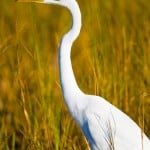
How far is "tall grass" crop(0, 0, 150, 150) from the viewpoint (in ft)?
12.9

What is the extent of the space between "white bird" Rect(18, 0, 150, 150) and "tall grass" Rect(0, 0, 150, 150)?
10 cm

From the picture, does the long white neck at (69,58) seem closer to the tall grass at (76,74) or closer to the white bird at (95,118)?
the white bird at (95,118)

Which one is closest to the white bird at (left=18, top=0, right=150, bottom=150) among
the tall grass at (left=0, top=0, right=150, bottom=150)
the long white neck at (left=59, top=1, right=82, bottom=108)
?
the long white neck at (left=59, top=1, right=82, bottom=108)

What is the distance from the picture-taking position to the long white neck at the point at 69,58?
358cm

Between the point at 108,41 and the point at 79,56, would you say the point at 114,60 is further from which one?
the point at 79,56

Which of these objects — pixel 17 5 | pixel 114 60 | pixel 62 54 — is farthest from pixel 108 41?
pixel 17 5

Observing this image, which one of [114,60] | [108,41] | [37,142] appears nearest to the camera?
[37,142]

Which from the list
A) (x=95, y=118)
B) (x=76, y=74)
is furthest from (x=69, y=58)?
(x=76, y=74)

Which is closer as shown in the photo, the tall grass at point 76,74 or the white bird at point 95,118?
the white bird at point 95,118

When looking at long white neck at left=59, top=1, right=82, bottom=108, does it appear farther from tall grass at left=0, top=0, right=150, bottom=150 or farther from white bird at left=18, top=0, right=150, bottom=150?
tall grass at left=0, top=0, right=150, bottom=150

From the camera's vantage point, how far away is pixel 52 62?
5695mm

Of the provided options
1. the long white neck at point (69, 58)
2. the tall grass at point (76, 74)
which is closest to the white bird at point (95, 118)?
the long white neck at point (69, 58)

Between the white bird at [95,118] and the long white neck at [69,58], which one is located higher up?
the long white neck at [69,58]

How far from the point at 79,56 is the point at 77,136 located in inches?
70.1
